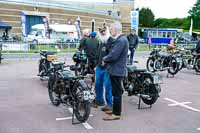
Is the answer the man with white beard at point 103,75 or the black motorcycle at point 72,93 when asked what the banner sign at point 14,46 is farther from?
the man with white beard at point 103,75

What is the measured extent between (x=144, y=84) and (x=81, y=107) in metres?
1.89

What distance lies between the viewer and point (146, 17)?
312ft

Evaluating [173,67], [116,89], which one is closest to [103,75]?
[116,89]

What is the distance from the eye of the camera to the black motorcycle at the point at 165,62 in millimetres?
12948

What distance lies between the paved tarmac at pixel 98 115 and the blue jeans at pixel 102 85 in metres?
0.30

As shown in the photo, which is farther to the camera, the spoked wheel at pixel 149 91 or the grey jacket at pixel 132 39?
the grey jacket at pixel 132 39

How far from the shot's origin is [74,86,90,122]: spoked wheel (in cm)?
615

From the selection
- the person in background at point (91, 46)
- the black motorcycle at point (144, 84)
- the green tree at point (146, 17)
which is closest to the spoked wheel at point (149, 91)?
the black motorcycle at point (144, 84)

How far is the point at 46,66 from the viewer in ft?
35.5

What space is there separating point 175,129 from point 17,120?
2905 mm

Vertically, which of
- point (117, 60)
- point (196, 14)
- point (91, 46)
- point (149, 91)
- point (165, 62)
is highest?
point (196, 14)

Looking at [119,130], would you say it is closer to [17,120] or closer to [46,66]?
[17,120]

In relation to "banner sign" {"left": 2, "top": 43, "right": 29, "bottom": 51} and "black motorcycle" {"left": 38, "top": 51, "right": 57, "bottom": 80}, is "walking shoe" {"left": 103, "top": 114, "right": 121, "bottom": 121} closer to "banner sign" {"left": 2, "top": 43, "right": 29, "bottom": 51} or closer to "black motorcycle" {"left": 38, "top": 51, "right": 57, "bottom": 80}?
"black motorcycle" {"left": 38, "top": 51, "right": 57, "bottom": 80}

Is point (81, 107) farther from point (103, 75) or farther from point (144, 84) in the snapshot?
point (144, 84)
